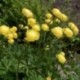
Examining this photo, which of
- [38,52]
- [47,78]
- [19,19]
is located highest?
[19,19]

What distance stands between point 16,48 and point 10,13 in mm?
1409

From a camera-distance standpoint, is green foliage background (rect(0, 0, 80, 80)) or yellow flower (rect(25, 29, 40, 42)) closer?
yellow flower (rect(25, 29, 40, 42))

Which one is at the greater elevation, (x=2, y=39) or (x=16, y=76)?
(x=2, y=39)

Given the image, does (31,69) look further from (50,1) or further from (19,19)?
(50,1)

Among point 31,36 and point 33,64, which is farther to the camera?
point 33,64

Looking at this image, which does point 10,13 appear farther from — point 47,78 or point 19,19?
point 47,78

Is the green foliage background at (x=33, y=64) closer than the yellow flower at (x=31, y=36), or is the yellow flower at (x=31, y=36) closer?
the yellow flower at (x=31, y=36)

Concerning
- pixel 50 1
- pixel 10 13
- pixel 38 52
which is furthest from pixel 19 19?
pixel 38 52

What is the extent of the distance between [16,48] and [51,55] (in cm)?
31

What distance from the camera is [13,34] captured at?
9.14 ft

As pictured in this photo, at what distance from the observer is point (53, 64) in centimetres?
328

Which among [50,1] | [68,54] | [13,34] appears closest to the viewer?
[13,34]

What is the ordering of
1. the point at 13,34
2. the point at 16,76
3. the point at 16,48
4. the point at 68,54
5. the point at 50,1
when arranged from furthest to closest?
1. the point at 50,1
2. the point at 68,54
3. the point at 16,48
4. the point at 16,76
5. the point at 13,34

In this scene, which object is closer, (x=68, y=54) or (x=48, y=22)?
(x=48, y=22)
